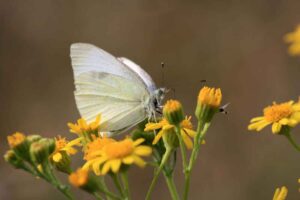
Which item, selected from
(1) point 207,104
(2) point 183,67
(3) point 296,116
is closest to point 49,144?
(1) point 207,104

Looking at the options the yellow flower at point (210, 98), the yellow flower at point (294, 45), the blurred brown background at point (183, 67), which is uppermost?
the yellow flower at point (294, 45)

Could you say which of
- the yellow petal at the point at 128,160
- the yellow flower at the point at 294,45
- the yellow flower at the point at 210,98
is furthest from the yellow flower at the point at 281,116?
the yellow flower at the point at 294,45

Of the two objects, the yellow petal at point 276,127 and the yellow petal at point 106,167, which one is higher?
the yellow petal at point 106,167

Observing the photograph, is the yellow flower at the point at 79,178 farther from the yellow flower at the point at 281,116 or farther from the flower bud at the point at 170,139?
the yellow flower at the point at 281,116

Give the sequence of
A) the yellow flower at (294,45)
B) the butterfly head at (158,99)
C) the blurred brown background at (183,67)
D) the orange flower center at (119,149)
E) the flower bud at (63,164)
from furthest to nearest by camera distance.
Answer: the blurred brown background at (183,67) → the butterfly head at (158,99) → the flower bud at (63,164) → the orange flower center at (119,149) → the yellow flower at (294,45)

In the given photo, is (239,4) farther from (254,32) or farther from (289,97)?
(289,97)

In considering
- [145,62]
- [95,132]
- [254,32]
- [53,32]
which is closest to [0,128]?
[53,32]

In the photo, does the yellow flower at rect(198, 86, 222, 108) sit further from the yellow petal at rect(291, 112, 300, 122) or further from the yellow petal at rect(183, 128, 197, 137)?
the yellow petal at rect(291, 112, 300, 122)
